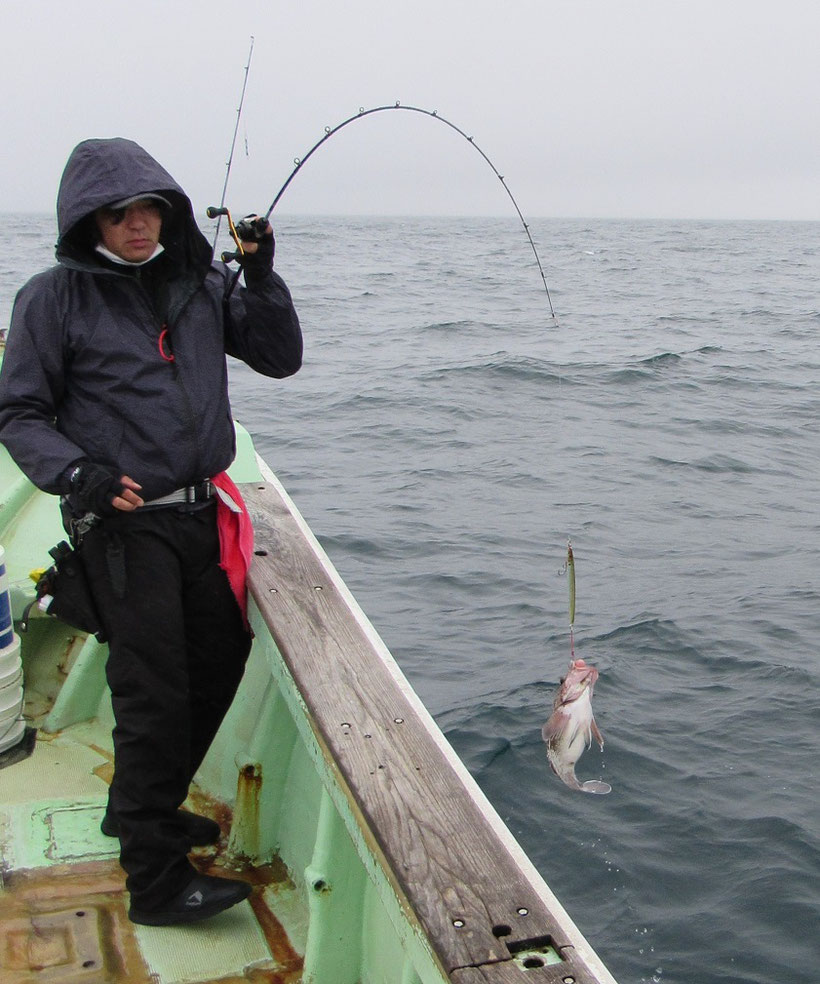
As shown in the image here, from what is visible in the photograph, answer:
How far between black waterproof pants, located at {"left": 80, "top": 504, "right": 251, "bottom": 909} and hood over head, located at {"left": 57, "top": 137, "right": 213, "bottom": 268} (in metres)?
0.68

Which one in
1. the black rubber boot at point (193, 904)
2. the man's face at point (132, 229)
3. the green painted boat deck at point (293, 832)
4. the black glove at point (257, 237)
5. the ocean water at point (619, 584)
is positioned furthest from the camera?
the ocean water at point (619, 584)

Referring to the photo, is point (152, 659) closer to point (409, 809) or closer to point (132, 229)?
point (409, 809)

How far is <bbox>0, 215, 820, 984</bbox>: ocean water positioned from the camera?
4.40m

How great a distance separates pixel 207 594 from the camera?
2850 mm

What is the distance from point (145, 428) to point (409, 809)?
1114 millimetres

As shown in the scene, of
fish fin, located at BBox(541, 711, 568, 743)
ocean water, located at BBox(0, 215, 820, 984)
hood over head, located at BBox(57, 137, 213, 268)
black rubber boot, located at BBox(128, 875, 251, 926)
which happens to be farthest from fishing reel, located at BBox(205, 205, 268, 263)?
ocean water, located at BBox(0, 215, 820, 984)

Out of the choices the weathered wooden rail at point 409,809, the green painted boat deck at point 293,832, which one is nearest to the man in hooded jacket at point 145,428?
the green painted boat deck at point 293,832

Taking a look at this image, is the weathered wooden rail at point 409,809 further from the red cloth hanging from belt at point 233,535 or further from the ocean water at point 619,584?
the ocean water at point 619,584

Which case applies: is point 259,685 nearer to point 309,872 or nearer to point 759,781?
point 309,872

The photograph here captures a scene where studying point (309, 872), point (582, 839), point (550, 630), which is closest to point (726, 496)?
point (550, 630)

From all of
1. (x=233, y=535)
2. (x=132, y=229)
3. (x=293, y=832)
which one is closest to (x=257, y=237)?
(x=132, y=229)

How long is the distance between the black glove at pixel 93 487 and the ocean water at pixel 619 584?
2681 millimetres

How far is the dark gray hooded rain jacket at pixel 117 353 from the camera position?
8.16 feet

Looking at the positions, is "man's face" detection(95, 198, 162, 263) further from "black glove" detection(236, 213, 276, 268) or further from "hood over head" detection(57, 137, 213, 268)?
"black glove" detection(236, 213, 276, 268)
